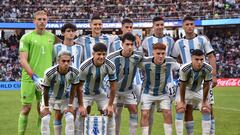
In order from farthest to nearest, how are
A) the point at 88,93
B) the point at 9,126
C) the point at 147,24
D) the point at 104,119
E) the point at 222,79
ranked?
the point at 147,24 → the point at 222,79 → the point at 9,126 → the point at 88,93 → the point at 104,119

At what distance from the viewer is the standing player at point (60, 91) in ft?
26.3

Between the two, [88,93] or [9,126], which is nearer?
[88,93]

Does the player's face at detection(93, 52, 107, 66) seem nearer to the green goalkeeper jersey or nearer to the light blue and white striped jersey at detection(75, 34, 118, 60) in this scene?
the green goalkeeper jersey

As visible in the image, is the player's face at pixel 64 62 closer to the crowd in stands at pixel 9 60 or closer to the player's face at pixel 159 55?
the player's face at pixel 159 55

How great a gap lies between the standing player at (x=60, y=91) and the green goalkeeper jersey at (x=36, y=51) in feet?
1.84

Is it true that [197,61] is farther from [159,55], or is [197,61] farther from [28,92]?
[28,92]

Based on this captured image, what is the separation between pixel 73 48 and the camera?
30.0 feet

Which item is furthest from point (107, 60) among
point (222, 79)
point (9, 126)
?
point (222, 79)

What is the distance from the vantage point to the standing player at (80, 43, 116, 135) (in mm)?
8312

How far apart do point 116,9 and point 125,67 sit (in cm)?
3438

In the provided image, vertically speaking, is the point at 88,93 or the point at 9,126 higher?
the point at 88,93

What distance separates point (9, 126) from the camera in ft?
39.4

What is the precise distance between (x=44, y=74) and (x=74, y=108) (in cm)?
103

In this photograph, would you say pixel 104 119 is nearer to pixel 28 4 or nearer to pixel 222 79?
pixel 222 79
